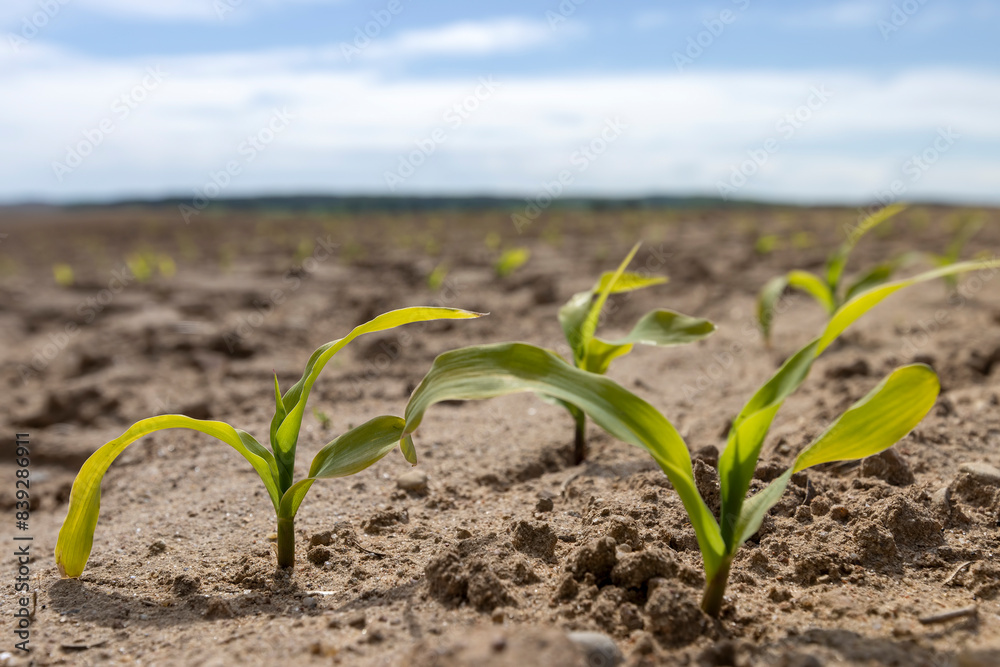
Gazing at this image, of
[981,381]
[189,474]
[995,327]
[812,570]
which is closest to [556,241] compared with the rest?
[995,327]

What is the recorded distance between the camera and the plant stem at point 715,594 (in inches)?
47.2

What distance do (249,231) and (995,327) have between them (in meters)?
13.5

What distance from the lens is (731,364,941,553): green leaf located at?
1.15m

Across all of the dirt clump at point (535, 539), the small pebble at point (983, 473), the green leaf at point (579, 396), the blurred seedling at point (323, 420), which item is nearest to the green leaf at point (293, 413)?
the green leaf at point (579, 396)

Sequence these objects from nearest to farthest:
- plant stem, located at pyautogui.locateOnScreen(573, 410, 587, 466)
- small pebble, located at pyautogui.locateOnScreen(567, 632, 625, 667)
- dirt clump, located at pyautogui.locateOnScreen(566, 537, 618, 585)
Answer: small pebble, located at pyautogui.locateOnScreen(567, 632, 625, 667), dirt clump, located at pyautogui.locateOnScreen(566, 537, 618, 585), plant stem, located at pyautogui.locateOnScreen(573, 410, 587, 466)

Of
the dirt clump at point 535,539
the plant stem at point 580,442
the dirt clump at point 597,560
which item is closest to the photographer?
the dirt clump at point 597,560

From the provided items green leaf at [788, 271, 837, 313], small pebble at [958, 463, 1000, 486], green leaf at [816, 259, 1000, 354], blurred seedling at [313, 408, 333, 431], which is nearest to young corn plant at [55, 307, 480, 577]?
green leaf at [816, 259, 1000, 354]

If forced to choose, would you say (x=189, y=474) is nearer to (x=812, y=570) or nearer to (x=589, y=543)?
(x=589, y=543)

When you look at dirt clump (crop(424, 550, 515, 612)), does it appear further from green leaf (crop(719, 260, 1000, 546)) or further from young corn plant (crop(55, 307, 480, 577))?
green leaf (crop(719, 260, 1000, 546))

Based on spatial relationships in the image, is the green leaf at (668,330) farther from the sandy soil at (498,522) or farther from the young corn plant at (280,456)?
the young corn plant at (280,456)

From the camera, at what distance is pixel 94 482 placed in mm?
1488

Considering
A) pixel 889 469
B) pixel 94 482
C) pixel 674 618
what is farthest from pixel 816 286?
pixel 94 482

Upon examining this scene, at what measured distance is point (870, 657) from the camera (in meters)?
1.11

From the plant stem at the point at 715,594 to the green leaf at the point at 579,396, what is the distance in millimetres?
22
